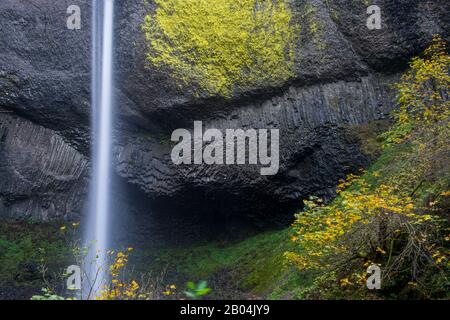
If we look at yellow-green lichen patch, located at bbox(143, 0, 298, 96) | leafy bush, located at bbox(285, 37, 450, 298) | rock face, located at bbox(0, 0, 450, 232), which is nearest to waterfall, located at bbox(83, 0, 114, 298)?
rock face, located at bbox(0, 0, 450, 232)

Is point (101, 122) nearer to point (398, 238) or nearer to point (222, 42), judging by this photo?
point (222, 42)

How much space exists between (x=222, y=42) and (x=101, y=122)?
4619 millimetres

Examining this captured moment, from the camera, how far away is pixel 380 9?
16.0 m

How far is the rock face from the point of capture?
15.7 meters

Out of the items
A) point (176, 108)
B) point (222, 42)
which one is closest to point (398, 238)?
point (176, 108)

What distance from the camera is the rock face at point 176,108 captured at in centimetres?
1569

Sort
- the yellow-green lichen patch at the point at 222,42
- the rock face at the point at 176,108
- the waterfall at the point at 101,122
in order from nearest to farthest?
1. the rock face at the point at 176,108
2. the yellow-green lichen patch at the point at 222,42
3. the waterfall at the point at 101,122

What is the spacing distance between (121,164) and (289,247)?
637 cm

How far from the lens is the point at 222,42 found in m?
16.3

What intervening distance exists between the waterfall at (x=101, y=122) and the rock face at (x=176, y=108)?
29 centimetres

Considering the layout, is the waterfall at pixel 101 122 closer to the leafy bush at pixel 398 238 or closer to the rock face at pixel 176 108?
the rock face at pixel 176 108

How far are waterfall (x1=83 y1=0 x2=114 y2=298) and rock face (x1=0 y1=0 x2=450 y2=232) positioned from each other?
0.97 feet

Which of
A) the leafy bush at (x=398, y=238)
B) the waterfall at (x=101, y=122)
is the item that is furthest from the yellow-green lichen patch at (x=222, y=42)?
the leafy bush at (x=398, y=238)
